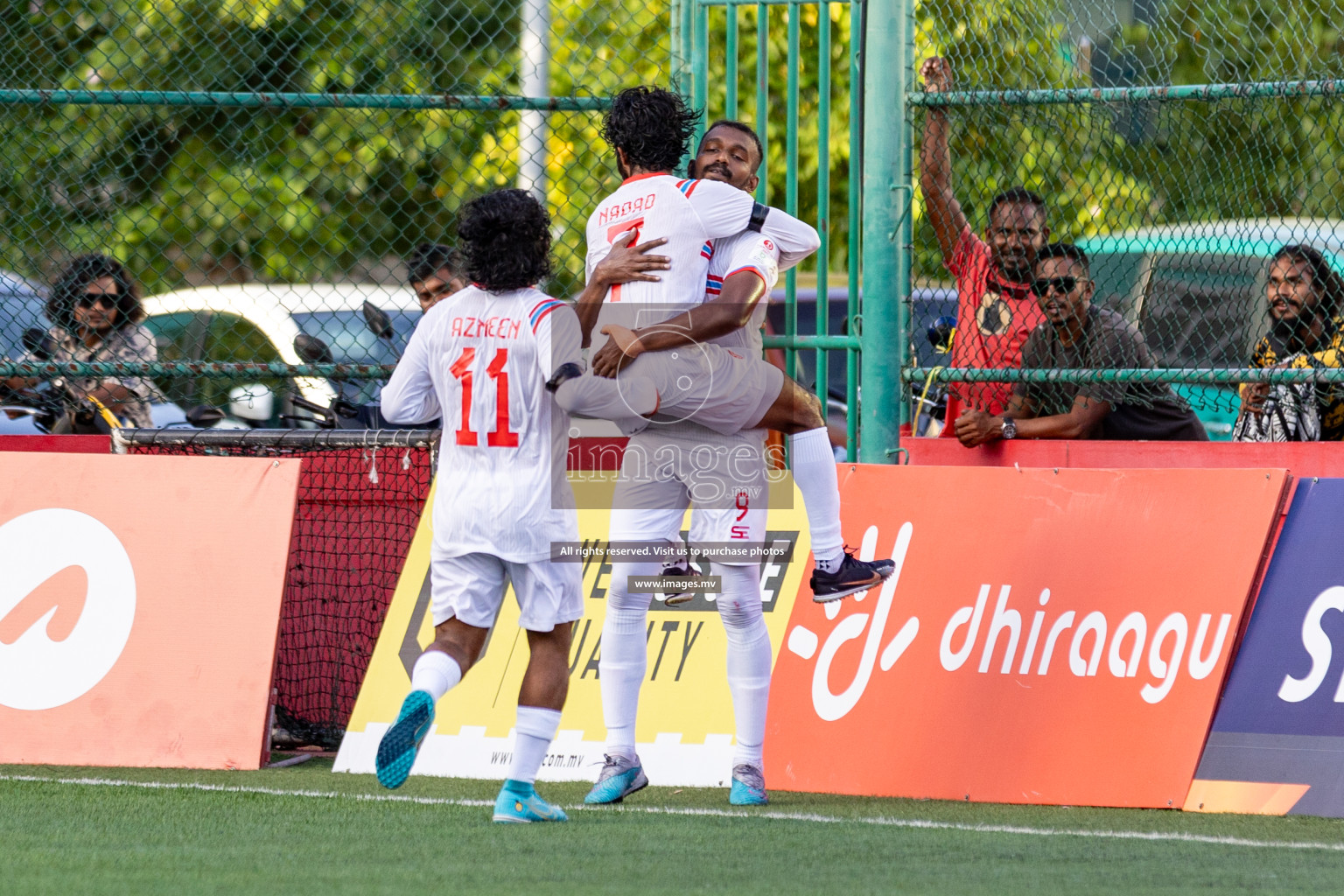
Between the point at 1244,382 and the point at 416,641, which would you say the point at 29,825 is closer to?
the point at 416,641

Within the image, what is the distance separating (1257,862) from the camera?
4.16 meters

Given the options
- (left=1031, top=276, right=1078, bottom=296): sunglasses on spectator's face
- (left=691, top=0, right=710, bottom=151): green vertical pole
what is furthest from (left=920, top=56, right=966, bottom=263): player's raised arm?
(left=691, top=0, right=710, bottom=151): green vertical pole

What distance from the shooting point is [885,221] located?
20.5 feet

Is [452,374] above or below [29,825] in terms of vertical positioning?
above

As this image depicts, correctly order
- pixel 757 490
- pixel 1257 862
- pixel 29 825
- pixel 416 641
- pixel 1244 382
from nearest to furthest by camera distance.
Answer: pixel 1257 862
pixel 29 825
pixel 757 490
pixel 1244 382
pixel 416 641

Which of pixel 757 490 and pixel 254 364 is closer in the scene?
pixel 757 490

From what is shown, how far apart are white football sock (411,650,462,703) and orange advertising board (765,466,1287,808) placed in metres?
1.40

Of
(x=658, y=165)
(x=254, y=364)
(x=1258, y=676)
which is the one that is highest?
(x=658, y=165)

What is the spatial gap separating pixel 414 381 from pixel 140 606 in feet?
6.16

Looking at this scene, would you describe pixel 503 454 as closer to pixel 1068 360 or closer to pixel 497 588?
pixel 497 588

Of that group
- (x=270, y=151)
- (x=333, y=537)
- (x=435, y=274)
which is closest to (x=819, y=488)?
(x=333, y=537)

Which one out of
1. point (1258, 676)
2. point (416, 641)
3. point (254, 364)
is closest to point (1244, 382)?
point (1258, 676)

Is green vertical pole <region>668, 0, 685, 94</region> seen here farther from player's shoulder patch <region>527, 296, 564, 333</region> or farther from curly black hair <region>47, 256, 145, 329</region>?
curly black hair <region>47, 256, 145, 329</region>

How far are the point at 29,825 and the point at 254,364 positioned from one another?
2054mm
